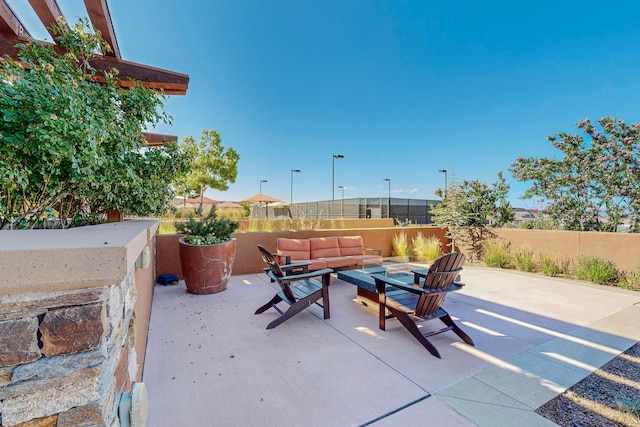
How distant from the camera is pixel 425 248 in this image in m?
7.33

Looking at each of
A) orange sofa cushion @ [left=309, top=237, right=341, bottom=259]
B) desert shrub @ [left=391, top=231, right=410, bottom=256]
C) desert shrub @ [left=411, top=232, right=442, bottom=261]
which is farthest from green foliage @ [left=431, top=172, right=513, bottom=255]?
orange sofa cushion @ [left=309, top=237, right=341, bottom=259]

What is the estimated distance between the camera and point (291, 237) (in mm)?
6293

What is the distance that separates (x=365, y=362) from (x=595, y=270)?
5.52 m

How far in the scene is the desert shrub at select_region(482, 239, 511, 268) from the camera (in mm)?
6551

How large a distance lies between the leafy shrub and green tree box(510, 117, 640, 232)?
7.84 ft

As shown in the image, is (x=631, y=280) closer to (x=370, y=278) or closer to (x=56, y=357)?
(x=370, y=278)

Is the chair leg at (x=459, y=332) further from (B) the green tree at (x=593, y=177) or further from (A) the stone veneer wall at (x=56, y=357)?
(B) the green tree at (x=593, y=177)

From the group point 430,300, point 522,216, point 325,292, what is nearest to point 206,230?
point 325,292

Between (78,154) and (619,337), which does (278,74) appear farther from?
(619,337)

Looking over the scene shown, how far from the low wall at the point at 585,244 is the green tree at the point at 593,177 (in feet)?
6.68

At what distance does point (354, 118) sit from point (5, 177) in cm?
1094

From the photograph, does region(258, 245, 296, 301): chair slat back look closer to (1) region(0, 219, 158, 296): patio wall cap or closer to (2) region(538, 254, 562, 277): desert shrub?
(1) region(0, 219, 158, 296): patio wall cap

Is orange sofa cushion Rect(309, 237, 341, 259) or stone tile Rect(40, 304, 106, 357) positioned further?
orange sofa cushion Rect(309, 237, 341, 259)

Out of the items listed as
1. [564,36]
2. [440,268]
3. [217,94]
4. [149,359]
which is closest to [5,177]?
[149,359]
